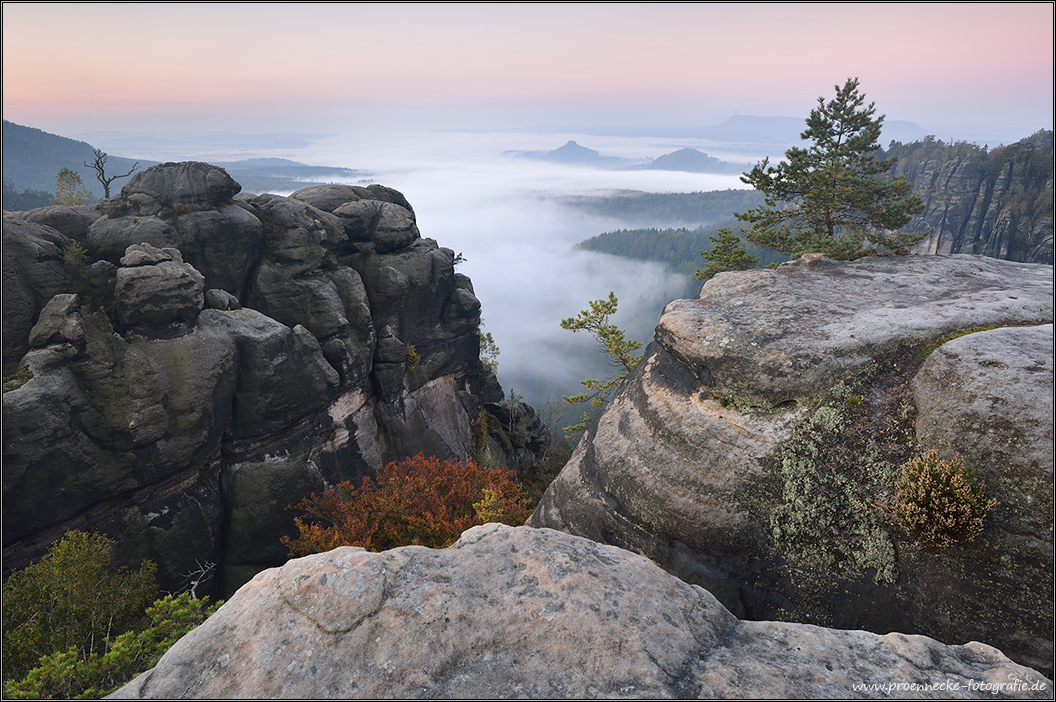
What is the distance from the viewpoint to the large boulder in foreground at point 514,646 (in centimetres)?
618

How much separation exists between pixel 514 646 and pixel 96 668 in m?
11.7

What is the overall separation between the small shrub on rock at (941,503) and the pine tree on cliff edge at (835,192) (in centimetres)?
1603

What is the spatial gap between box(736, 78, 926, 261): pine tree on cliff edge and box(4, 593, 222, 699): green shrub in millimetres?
28136

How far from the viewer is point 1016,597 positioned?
8.73 m

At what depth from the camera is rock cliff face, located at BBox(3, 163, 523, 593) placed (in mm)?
20531

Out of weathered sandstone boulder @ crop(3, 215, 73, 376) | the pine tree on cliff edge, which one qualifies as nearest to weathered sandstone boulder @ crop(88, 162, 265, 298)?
weathered sandstone boulder @ crop(3, 215, 73, 376)

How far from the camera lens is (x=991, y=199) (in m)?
102

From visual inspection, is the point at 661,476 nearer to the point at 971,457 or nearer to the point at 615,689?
the point at 971,457

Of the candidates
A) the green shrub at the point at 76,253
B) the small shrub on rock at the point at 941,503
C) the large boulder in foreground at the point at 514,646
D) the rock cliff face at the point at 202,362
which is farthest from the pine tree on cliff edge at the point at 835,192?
the green shrub at the point at 76,253

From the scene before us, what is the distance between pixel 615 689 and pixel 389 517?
50.7 ft

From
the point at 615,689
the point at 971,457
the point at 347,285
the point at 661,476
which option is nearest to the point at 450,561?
the point at 615,689

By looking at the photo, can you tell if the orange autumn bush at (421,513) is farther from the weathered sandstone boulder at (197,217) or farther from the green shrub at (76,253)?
the weathered sandstone boulder at (197,217)

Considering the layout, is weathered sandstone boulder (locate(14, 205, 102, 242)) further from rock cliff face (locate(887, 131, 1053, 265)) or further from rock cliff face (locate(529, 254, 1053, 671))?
rock cliff face (locate(887, 131, 1053, 265))

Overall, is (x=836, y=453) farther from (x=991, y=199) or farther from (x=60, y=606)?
(x=991, y=199)
